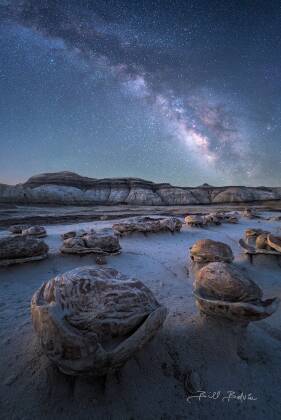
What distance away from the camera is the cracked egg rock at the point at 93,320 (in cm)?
129

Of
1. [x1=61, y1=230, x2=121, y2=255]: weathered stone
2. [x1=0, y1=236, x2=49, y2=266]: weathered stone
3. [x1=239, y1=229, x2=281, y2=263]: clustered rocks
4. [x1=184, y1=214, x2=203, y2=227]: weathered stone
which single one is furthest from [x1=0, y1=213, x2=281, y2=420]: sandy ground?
[x1=184, y1=214, x2=203, y2=227]: weathered stone

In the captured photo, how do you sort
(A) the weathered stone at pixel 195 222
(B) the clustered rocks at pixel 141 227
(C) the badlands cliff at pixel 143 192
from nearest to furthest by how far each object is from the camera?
(B) the clustered rocks at pixel 141 227, (A) the weathered stone at pixel 195 222, (C) the badlands cliff at pixel 143 192

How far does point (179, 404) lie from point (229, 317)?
73cm

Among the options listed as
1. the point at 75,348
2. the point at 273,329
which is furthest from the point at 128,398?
the point at 273,329

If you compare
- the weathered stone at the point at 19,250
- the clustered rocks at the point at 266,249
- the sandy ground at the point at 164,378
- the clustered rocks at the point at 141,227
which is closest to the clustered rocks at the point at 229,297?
the sandy ground at the point at 164,378

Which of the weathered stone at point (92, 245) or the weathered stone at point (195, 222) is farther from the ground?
the weathered stone at point (195, 222)
